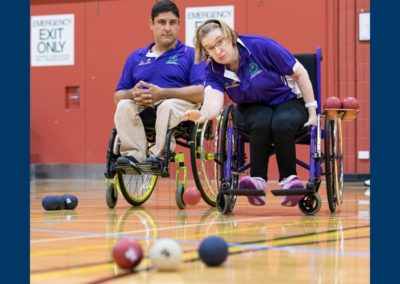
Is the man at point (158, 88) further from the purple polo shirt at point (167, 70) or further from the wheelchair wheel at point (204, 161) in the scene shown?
the wheelchair wheel at point (204, 161)

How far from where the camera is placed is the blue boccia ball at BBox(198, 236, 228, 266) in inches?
67.3

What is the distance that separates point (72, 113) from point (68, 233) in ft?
19.2

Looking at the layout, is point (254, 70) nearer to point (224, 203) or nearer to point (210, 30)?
point (210, 30)

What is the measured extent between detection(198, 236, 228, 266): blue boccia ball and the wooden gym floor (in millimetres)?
26

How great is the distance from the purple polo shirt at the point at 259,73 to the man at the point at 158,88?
45 centimetres

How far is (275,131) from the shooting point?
3.13 meters

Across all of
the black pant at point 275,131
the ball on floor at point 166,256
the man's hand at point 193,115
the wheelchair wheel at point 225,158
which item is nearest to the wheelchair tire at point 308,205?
the black pant at point 275,131

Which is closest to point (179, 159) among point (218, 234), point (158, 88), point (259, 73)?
point (158, 88)

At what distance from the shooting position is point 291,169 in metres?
3.19

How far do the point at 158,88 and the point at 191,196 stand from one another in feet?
2.07

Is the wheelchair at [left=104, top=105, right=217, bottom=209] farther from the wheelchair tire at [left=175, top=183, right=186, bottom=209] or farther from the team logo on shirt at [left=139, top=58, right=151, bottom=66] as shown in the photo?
the team logo on shirt at [left=139, top=58, right=151, bottom=66]

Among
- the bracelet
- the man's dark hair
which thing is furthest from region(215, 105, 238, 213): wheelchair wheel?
the man's dark hair

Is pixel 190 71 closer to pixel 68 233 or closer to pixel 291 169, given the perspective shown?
pixel 291 169

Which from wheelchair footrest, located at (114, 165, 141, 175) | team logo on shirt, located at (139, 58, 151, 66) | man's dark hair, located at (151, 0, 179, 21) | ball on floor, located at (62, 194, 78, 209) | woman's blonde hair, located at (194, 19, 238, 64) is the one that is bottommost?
ball on floor, located at (62, 194, 78, 209)
